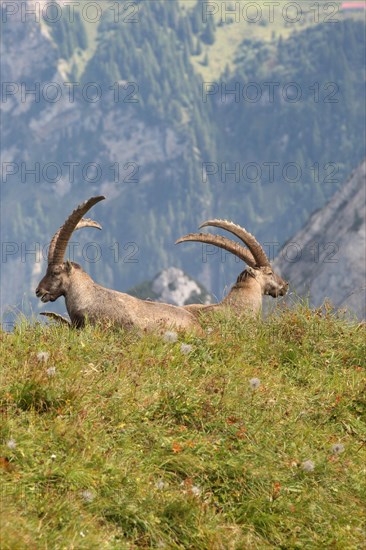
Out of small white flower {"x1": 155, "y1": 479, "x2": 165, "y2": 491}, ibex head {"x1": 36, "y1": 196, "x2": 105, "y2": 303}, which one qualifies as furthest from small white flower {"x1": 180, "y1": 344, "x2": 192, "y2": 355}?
ibex head {"x1": 36, "y1": 196, "x2": 105, "y2": 303}

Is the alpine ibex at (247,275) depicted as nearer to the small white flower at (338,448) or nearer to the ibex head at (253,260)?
the ibex head at (253,260)

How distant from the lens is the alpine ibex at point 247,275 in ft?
60.2

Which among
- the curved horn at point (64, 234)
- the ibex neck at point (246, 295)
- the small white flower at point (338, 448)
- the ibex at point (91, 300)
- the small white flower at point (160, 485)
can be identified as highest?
the small white flower at point (160, 485)

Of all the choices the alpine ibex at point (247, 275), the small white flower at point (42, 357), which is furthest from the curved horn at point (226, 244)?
the small white flower at point (42, 357)

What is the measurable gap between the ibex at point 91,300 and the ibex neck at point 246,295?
235cm

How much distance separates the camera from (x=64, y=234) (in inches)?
687

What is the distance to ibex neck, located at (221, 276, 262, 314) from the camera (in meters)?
18.4

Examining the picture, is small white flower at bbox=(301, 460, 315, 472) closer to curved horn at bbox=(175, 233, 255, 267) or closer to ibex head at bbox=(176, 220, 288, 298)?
curved horn at bbox=(175, 233, 255, 267)

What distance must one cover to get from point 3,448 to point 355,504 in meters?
3.54

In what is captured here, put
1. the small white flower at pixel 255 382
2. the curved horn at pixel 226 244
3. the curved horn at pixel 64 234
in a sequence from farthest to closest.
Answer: the curved horn at pixel 226 244
the curved horn at pixel 64 234
the small white flower at pixel 255 382

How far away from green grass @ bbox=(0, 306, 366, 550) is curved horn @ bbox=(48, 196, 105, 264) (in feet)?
13.5

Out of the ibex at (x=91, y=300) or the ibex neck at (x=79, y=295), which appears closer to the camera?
the ibex at (x=91, y=300)

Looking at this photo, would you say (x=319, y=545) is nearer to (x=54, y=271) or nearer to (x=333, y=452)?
(x=333, y=452)

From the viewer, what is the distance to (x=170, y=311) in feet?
52.0
